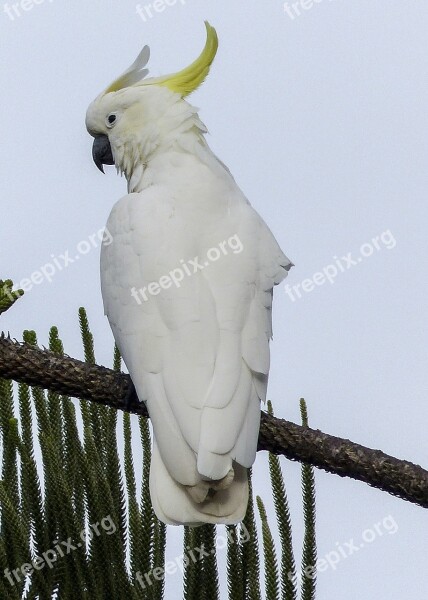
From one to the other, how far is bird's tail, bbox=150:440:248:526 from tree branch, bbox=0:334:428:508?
0.23m

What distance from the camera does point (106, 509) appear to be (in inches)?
135

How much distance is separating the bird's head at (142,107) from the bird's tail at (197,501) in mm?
1645

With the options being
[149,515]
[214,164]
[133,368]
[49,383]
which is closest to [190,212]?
[214,164]

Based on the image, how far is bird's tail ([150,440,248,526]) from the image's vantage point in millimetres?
2941

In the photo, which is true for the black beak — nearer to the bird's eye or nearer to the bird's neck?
the bird's eye

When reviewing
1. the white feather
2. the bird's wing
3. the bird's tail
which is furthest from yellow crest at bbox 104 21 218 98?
the bird's tail

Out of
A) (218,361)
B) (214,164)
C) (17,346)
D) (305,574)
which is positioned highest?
(214,164)

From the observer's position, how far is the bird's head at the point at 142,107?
158 inches

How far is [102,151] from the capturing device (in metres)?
4.35

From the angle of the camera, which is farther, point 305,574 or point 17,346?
point 305,574

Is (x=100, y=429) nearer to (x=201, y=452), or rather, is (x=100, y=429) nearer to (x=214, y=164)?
(x=201, y=452)

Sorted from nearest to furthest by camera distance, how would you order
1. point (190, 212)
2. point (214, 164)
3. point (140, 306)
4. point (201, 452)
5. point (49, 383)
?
point (201, 452)
point (49, 383)
point (140, 306)
point (190, 212)
point (214, 164)

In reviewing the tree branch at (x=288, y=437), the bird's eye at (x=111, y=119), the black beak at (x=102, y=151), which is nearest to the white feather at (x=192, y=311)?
the tree branch at (x=288, y=437)

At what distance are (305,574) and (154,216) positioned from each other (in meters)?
1.51
